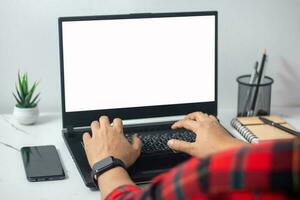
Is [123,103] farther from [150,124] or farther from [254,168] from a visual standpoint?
[254,168]

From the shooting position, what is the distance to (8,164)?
142 cm

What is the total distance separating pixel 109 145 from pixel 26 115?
0.45 meters

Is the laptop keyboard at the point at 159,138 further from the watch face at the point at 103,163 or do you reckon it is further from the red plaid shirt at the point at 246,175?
the red plaid shirt at the point at 246,175

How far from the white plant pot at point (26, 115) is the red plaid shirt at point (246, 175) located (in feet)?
3.36

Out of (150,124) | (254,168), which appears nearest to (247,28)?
(150,124)

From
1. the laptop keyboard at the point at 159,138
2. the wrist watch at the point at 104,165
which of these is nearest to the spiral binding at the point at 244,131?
the laptop keyboard at the point at 159,138

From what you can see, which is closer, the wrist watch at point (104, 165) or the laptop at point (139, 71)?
the wrist watch at point (104, 165)

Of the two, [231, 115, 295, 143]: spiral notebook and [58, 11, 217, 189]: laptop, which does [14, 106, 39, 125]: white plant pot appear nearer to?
[58, 11, 217, 189]: laptop

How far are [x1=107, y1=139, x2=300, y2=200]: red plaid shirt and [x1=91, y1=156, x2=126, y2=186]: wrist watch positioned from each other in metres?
0.51

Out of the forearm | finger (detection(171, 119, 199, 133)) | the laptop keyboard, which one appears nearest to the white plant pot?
the laptop keyboard

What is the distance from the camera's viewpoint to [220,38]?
5.93 ft

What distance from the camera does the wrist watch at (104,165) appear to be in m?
1.18

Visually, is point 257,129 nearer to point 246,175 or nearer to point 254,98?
point 254,98

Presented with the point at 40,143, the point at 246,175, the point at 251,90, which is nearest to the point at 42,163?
the point at 40,143
